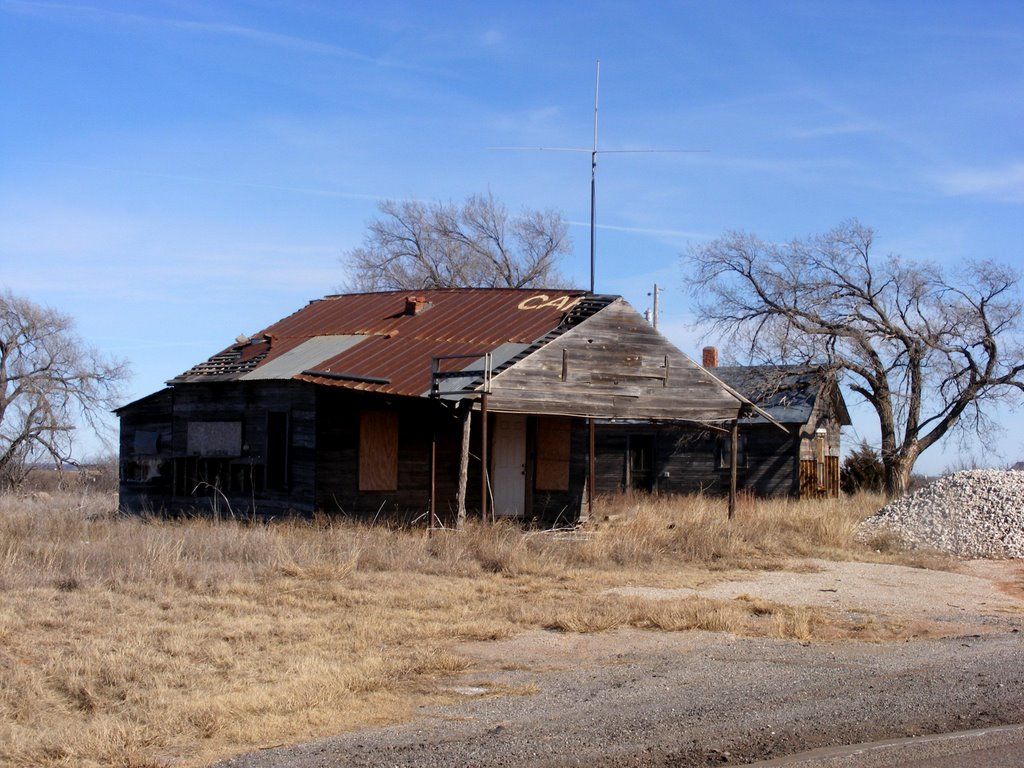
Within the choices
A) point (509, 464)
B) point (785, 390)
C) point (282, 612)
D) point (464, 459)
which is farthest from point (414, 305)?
point (785, 390)

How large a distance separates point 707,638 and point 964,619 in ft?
11.5

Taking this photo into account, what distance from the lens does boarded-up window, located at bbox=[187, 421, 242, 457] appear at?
20312 millimetres

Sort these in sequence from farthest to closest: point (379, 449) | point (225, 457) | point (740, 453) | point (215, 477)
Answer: point (740, 453) → point (215, 477) → point (225, 457) → point (379, 449)

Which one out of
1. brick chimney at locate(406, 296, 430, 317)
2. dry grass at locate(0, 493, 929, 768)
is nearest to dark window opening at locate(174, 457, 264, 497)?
dry grass at locate(0, 493, 929, 768)

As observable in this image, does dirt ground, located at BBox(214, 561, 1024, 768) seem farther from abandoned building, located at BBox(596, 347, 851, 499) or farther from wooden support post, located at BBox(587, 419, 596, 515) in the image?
abandoned building, located at BBox(596, 347, 851, 499)

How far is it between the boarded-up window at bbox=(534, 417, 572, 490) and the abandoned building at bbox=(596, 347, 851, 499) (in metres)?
8.29

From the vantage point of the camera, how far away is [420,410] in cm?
1870

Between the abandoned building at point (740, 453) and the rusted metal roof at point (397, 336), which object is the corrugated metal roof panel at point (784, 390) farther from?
the rusted metal roof at point (397, 336)

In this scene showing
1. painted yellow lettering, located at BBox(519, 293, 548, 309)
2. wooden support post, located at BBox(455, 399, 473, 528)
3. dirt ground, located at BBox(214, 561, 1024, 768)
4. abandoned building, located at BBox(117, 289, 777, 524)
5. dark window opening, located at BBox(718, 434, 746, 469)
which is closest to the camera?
dirt ground, located at BBox(214, 561, 1024, 768)

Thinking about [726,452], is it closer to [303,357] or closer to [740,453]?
[740,453]

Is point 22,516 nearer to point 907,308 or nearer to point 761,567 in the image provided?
point 761,567

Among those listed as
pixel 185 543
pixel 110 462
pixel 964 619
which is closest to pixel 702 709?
pixel 964 619

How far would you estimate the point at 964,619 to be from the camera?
11.5 m

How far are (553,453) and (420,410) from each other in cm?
291
